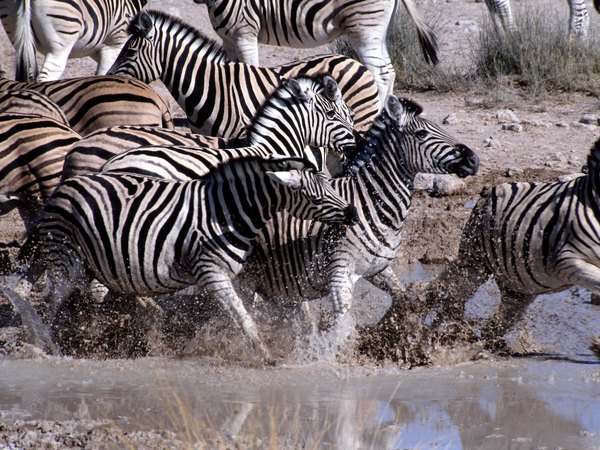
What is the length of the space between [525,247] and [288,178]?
4.92 ft

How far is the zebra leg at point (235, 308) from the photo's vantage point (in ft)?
21.6

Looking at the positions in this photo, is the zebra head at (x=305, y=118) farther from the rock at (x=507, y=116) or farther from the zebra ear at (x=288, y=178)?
the rock at (x=507, y=116)

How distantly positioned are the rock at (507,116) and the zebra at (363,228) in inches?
183

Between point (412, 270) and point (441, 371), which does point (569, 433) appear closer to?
point (441, 371)

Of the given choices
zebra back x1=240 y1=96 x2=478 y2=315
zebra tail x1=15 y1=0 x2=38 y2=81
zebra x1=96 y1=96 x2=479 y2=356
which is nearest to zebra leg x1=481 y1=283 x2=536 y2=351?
zebra x1=96 y1=96 x2=479 y2=356

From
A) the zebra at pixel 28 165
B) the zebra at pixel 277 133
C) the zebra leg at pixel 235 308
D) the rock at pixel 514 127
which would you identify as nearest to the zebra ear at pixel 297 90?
the zebra at pixel 277 133

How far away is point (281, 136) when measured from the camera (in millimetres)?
7684

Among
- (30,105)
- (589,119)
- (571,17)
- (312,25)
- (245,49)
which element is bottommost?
(589,119)

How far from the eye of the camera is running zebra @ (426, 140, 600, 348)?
669cm

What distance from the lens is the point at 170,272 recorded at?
265 inches

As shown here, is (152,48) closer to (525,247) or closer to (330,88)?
(330,88)

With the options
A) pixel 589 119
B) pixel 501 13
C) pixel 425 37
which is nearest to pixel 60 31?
pixel 425 37

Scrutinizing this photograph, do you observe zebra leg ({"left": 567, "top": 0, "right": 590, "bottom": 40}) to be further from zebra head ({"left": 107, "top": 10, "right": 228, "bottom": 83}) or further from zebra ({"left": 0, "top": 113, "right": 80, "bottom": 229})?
zebra ({"left": 0, "top": 113, "right": 80, "bottom": 229})

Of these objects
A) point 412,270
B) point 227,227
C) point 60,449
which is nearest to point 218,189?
point 227,227
